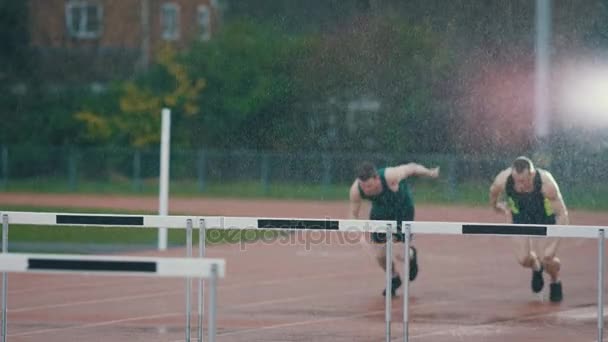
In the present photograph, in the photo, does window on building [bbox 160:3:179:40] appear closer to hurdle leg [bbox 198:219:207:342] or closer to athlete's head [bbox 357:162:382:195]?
athlete's head [bbox 357:162:382:195]

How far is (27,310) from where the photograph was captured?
1131 cm

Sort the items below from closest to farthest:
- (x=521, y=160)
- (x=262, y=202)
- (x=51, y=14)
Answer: (x=521, y=160)
(x=262, y=202)
(x=51, y=14)

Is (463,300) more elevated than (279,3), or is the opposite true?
(279,3)

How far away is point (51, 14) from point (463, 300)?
79.0 ft

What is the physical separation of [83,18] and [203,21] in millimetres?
3427

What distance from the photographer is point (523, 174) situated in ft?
41.1

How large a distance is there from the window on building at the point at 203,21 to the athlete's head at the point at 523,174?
20800mm

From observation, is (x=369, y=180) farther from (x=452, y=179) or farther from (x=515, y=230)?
(x=452, y=179)

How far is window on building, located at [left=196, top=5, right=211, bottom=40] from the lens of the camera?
33.7 metres

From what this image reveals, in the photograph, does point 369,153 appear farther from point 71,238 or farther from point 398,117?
point 71,238

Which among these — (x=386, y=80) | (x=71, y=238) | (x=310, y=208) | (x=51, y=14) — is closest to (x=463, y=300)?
(x=386, y=80)

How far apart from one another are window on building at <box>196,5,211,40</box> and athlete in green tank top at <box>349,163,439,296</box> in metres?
20.0

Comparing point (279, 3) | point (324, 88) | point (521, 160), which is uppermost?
point (279, 3)

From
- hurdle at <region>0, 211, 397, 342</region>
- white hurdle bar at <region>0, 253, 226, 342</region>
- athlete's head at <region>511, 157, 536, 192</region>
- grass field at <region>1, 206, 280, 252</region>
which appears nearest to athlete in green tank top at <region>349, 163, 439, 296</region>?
athlete's head at <region>511, 157, 536, 192</region>
